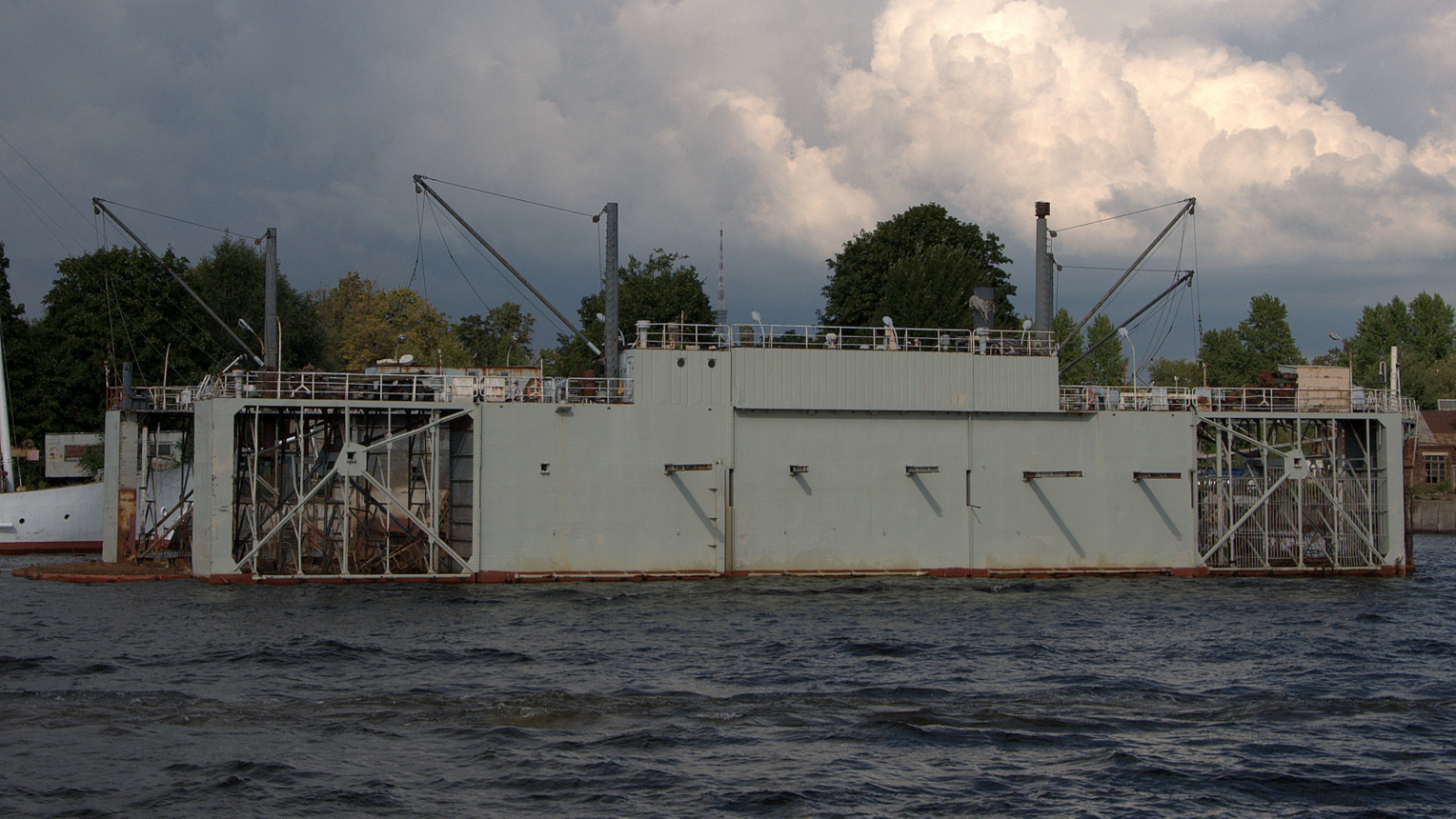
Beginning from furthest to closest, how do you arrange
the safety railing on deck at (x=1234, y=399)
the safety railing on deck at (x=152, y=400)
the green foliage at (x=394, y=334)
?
the green foliage at (x=394, y=334), the safety railing on deck at (x=1234, y=399), the safety railing on deck at (x=152, y=400)

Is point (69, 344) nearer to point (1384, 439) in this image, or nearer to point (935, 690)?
point (935, 690)

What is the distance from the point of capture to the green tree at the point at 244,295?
7256 cm

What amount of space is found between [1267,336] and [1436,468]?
17.7m

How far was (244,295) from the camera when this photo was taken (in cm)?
7356

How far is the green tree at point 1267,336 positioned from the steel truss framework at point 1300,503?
56209 mm

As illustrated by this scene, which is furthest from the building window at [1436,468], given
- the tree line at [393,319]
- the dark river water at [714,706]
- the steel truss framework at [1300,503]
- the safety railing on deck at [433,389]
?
the safety railing on deck at [433,389]

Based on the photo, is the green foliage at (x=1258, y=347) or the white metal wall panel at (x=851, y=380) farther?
the green foliage at (x=1258, y=347)

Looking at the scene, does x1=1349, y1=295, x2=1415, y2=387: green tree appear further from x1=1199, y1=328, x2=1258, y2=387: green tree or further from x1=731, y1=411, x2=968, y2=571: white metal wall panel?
x1=731, y1=411, x2=968, y2=571: white metal wall panel

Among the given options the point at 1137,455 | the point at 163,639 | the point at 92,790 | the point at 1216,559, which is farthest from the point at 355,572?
the point at 1216,559

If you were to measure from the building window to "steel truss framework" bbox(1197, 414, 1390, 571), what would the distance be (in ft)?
160

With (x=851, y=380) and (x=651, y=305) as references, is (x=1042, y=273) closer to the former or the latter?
(x=851, y=380)

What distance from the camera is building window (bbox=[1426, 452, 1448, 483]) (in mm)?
82375

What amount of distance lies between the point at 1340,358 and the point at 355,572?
348 feet

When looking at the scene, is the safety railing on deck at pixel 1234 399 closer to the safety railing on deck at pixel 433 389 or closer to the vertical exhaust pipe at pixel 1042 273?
the vertical exhaust pipe at pixel 1042 273
